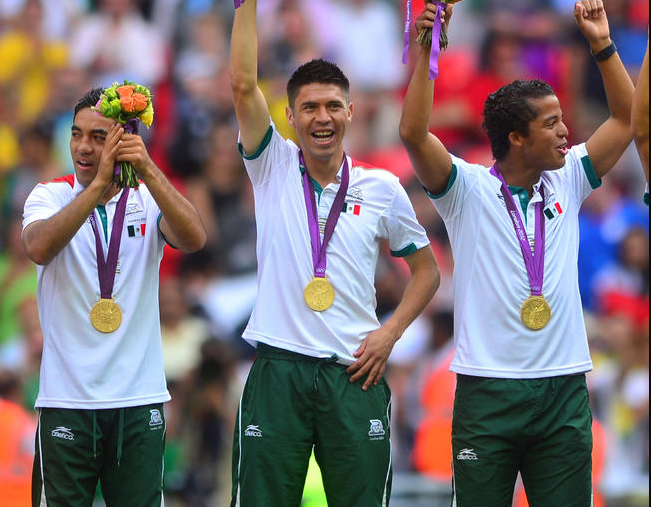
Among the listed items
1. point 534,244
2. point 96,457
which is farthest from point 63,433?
point 534,244

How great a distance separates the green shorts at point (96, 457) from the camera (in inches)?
192

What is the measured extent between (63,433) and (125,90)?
1.51 m

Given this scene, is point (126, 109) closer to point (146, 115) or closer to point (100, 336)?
point (146, 115)

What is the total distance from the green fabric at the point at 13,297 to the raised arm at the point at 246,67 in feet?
14.8

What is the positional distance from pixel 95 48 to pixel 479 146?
3823mm

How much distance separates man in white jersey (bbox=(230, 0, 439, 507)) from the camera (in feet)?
16.2

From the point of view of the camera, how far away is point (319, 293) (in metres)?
4.99

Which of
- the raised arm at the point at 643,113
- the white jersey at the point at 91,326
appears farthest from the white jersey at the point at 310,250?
the raised arm at the point at 643,113

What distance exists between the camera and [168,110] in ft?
34.4

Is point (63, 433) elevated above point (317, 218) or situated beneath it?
situated beneath

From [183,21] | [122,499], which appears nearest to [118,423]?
[122,499]

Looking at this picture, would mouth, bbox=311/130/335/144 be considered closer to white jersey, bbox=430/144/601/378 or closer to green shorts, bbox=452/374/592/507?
white jersey, bbox=430/144/601/378

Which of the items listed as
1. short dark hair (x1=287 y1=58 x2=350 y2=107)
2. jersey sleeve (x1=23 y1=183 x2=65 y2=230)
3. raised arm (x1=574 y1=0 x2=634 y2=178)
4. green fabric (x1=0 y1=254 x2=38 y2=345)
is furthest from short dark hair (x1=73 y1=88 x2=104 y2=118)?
green fabric (x1=0 y1=254 x2=38 y2=345)

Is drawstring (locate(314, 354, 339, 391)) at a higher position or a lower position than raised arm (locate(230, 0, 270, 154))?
lower
